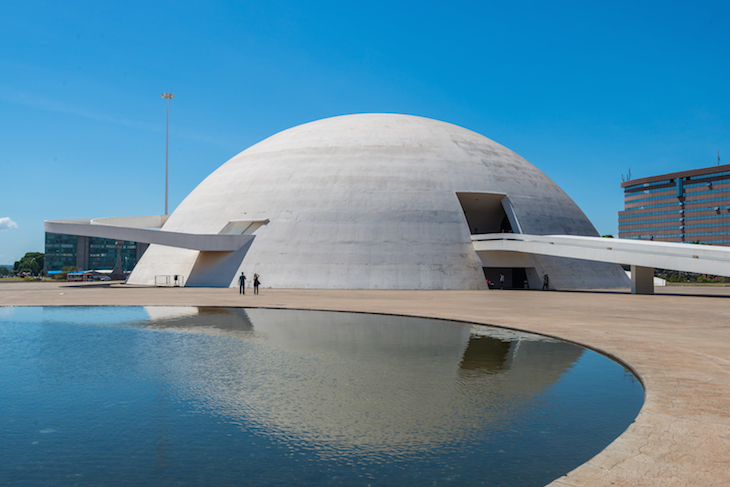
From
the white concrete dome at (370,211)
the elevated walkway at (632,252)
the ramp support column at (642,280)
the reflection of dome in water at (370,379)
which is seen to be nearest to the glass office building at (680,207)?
the white concrete dome at (370,211)

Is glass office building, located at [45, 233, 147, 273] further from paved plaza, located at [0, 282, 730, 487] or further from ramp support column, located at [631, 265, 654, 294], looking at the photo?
paved plaza, located at [0, 282, 730, 487]

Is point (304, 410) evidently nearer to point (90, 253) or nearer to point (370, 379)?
point (370, 379)

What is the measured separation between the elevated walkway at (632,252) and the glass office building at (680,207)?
113 m

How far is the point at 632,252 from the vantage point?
2931 centimetres

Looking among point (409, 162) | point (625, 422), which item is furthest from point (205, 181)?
point (625, 422)

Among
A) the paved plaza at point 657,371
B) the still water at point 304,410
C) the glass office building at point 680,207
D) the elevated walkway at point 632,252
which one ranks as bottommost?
the still water at point 304,410

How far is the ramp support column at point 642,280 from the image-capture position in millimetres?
30125

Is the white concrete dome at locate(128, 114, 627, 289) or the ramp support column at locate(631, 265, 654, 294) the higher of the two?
the white concrete dome at locate(128, 114, 627, 289)

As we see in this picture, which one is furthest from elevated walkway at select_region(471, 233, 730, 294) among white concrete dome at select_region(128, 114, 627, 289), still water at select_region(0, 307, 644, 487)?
still water at select_region(0, 307, 644, 487)

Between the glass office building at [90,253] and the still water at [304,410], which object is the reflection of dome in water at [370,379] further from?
the glass office building at [90,253]

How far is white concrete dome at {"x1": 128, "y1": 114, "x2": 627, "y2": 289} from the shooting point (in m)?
34.5

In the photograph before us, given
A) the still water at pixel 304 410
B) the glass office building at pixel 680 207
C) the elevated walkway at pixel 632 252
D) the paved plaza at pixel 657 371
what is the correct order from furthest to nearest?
the glass office building at pixel 680 207
the elevated walkway at pixel 632 252
the still water at pixel 304 410
the paved plaza at pixel 657 371

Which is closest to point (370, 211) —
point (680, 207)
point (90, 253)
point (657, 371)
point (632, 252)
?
point (632, 252)

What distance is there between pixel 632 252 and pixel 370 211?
632 inches
